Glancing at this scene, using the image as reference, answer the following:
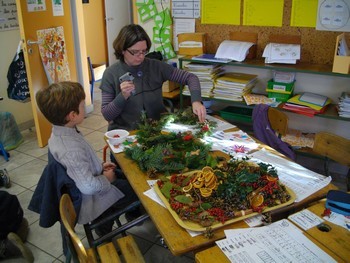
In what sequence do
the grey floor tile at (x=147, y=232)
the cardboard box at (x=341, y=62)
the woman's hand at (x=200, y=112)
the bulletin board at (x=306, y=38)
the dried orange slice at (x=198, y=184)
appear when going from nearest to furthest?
1. the dried orange slice at (x=198, y=184)
2. the woman's hand at (x=200, y=112)
3. the grey floor tile at (x=147, y=232)
4. the cardboard box at (x=341, y=62)
5. the bulletin board at (x=306, y=38)

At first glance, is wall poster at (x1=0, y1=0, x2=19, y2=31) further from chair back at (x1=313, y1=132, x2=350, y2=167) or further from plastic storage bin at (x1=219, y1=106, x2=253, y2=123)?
chair back at (x1=313, y1=132, x2=350, y2=167)

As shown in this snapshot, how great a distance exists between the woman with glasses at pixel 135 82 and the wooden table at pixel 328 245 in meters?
1.04

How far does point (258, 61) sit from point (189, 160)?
1.55 meters

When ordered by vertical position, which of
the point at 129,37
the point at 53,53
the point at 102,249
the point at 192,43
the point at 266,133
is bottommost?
the point at 102,249

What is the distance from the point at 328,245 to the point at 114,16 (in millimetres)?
5319

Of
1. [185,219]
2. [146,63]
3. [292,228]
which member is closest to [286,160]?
[292,228]

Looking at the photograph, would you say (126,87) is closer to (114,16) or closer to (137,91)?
(137,91)

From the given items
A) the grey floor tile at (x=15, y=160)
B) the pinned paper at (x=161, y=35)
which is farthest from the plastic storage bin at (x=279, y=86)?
the grey floor tile at (x=15, y=160)

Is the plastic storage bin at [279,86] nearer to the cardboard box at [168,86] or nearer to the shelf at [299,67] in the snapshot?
the shelf at [299,67]

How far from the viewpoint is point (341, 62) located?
2355mm

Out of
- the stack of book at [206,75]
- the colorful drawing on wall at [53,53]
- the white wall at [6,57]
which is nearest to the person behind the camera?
the stack of book at [206,75]

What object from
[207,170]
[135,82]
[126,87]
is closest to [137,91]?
[135,82]

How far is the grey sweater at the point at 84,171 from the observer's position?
148 cm

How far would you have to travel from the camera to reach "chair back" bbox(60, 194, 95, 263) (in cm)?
108
